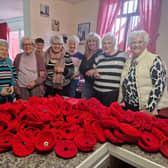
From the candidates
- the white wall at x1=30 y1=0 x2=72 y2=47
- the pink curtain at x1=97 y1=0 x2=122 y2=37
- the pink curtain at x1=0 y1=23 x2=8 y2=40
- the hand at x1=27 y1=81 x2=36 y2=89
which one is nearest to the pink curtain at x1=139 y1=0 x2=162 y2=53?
the pink curtain at x1=97 y1=0 x2=122 y2=37

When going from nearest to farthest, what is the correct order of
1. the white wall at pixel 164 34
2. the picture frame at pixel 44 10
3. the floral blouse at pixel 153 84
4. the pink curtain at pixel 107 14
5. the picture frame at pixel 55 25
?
the floral blouse at pixel 153 84 < the white wall at pixel 164 34 < the pink curtain at pixel 107 14 < the picture frame at pixel 44 10 < the picture frame at pixel 55 25

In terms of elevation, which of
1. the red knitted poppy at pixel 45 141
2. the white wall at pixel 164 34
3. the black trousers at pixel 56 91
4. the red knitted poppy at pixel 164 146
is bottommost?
the black trousers at pixel 56 91

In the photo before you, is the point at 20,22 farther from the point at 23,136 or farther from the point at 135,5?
the point at 23,136

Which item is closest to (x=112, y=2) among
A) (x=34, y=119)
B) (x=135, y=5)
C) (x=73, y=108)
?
(x=135, y=5)

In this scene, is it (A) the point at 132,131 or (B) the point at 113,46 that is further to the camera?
(B) the point at 113,46

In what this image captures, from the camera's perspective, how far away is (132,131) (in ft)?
1.84

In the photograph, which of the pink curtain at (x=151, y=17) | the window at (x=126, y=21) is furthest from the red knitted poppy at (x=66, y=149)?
the window at (x=126, y=21)

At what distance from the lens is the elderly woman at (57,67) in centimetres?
155

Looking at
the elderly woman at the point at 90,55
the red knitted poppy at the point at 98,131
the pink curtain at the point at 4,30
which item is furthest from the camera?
the pink curtain at the point at 4,30

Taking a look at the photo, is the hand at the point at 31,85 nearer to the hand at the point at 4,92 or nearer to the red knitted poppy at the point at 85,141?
the hand at the point at 4,92

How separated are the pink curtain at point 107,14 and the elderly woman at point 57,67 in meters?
1.73

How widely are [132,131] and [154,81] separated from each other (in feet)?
1.81

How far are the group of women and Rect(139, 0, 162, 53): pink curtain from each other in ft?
4.32

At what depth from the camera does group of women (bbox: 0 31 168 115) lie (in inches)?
39.9
